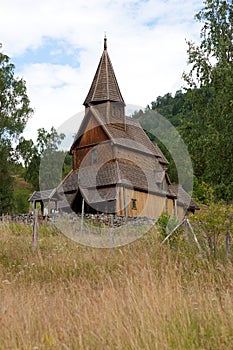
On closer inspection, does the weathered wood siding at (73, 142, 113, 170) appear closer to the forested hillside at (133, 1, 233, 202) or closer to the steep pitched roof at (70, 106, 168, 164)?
the steep pitched roof at (70, 106, 168, 164)

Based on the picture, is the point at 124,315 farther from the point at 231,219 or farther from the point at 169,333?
the point at 231,219

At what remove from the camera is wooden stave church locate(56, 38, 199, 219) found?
28391 mm

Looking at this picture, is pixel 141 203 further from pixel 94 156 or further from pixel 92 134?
pixel 92 134

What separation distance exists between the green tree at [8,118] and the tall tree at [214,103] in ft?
52.3

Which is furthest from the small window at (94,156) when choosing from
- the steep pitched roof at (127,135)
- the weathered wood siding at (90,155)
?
the steep pitched roof at (127,135)

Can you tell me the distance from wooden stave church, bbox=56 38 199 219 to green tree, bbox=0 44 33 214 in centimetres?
404

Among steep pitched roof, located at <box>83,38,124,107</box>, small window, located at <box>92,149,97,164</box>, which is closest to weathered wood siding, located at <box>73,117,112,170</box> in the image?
small window, located at <box>92,149,97,164</box>

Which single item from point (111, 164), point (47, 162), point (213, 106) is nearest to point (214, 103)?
point (213, 106)

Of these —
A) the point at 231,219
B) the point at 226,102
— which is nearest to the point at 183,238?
the point at 231,219

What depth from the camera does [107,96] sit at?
102 feet

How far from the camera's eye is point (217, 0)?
2009 cm

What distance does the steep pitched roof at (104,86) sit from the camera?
31.4m

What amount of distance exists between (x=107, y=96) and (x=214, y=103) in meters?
12.9

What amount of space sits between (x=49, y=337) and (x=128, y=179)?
78.4 feet
